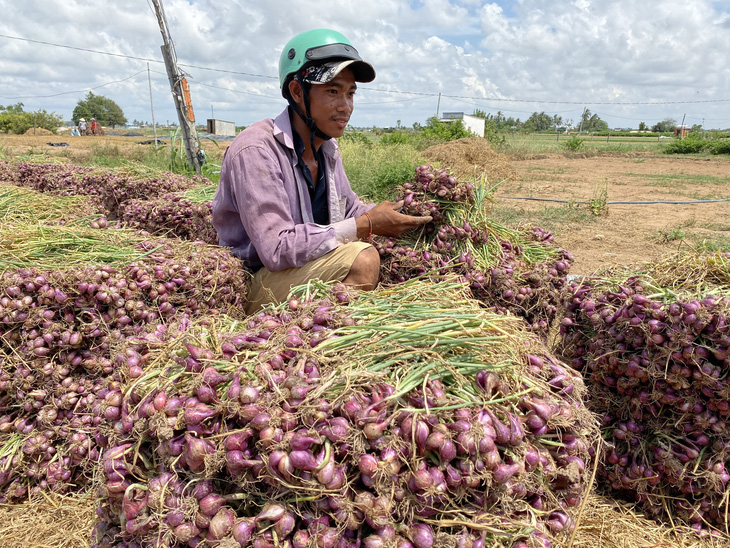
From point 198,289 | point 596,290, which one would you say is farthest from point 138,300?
point 596,290

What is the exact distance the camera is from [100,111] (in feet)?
173

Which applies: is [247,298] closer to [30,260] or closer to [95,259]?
[95,259]

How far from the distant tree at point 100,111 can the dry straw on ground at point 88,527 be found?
168 ft

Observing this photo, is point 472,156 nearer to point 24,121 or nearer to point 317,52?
point 317,52

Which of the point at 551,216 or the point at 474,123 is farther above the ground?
the point at 474,123

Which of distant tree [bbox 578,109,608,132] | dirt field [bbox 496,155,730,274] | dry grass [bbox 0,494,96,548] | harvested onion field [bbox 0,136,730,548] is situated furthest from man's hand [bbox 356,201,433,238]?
distant tree [bbox 578,109,608,132]

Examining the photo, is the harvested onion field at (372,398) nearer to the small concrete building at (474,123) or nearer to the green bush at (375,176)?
the green bush at (375,176)

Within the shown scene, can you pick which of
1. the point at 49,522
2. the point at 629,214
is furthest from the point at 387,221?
the point at 629,214

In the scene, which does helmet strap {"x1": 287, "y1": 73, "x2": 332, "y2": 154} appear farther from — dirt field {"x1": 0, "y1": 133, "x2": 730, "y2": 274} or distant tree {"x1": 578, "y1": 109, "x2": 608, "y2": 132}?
distant tree {"x1": 578, "y1": 109, "x2": 608, "y2": 132}

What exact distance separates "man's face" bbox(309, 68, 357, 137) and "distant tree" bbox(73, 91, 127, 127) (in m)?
50.6

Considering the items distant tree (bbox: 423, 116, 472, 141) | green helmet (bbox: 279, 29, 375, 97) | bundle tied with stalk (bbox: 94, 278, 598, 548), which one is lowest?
bundle tied with stalk (bbox: 94, 278, 598, 548)

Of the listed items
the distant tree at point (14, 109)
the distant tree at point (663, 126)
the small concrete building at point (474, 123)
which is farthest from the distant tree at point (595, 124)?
the distant tree at point (14, 109)

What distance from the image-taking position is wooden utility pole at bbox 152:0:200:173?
695cm

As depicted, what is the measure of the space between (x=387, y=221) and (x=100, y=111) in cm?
6130
